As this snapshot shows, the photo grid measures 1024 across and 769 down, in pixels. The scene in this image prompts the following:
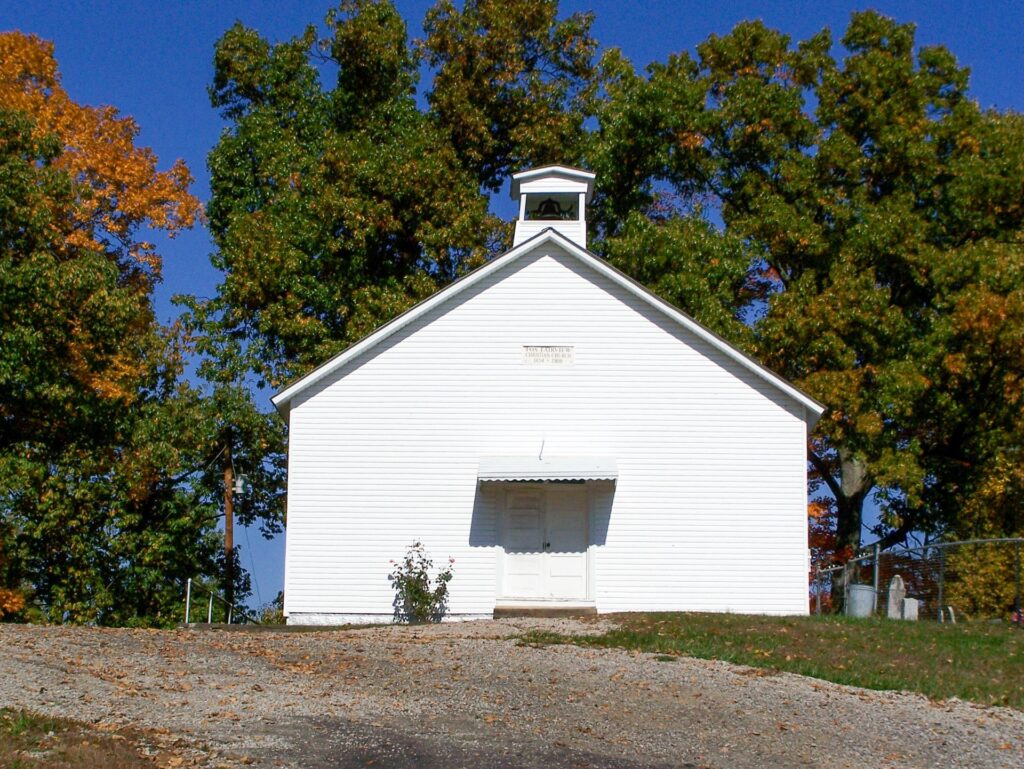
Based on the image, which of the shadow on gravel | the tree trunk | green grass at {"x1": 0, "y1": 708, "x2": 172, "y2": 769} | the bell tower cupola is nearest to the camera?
green grass at {"x1": 0, "y1": 708, "x2": 172, "y2": 769}

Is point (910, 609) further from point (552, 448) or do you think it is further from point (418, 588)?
point (418, 588)

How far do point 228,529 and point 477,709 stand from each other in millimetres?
20776

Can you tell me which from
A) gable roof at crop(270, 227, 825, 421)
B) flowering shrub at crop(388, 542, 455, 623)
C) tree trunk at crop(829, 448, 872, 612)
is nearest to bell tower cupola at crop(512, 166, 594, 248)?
gable roof at crop(270, 227, 825, 421)

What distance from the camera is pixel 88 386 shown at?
3064 centimetres

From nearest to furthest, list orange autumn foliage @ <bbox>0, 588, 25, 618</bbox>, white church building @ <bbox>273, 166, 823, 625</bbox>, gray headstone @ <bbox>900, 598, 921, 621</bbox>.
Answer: white church building @ <bbox>273, 166, 823, 625</bbox> → gray headstone @ <bbox>900, 598, 921, 621</bbox> → orange autumn foliage @ <bbox>0, 588, 25, 618</bbox>

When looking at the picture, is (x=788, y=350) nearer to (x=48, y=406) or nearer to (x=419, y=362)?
(x=419, y=362)

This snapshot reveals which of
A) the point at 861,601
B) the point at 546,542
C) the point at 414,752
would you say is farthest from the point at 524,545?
the point at 414,752

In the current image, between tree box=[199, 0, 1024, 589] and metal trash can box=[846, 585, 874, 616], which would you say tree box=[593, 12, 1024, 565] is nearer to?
tree box=[199, 0, 1024, 589]

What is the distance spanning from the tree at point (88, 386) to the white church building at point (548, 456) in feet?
24.5

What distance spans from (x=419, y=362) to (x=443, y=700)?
1102 centimetres

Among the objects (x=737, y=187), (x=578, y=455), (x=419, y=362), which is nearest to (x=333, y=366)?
(x=419, y=362)

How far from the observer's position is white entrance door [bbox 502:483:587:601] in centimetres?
2372

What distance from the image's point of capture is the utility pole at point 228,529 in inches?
1298

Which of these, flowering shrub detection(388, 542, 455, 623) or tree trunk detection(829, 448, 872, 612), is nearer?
flowering shrub detection(388, 542, 455, 623)
